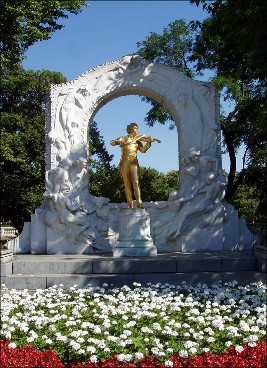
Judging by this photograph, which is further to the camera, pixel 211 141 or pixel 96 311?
pixel 211 141

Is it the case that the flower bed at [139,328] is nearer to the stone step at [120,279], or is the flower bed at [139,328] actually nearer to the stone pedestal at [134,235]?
the stone step at [120,279]

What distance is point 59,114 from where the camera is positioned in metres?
12.1

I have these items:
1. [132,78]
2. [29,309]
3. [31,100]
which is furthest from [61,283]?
[31,100]

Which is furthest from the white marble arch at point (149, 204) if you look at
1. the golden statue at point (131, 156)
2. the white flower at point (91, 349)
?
the white flower at point (91, 349)

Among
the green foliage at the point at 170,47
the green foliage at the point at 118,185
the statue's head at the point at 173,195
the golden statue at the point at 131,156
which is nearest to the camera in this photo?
the golden statue at the point at 131,156

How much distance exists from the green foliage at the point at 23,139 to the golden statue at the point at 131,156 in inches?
402

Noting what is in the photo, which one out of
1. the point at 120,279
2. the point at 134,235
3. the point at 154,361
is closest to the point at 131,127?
the point at 134,235

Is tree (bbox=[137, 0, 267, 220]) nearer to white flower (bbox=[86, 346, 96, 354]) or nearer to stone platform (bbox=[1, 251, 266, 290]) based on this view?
stone platform (bbox=[1, 251, 266, 290])

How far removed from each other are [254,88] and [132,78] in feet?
21.5

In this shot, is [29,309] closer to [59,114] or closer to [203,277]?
[203,277]

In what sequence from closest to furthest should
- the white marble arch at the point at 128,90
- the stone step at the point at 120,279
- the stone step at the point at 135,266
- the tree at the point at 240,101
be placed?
the stone step at the point at 120,279, the stone step at the point at 135,266, the white marble arch at the point at 128,90, the tree at the point at 240,101

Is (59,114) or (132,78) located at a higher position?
(132,78)

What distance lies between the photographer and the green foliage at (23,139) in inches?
834

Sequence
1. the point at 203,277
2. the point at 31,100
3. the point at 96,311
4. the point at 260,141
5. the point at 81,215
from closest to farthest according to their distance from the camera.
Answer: the point at 96,311, the point at 203,277, the point at 81,215, the point at 260,141, the point at 31,100
